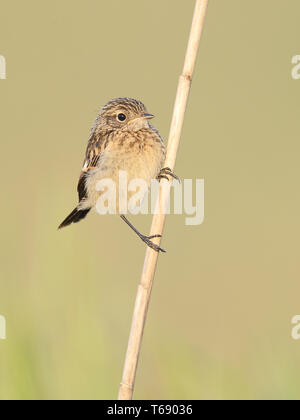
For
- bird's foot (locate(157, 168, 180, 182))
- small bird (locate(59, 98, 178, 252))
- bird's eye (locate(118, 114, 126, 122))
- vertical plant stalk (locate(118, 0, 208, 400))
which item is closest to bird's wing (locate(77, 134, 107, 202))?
small bird (locate(59, 98, 178, 252))

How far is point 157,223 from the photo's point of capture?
313 cm

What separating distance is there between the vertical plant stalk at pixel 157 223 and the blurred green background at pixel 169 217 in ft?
0.94

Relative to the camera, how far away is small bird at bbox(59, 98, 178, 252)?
3.72 metres

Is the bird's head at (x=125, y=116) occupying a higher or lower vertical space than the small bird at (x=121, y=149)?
higher

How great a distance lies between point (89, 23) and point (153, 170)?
592cm

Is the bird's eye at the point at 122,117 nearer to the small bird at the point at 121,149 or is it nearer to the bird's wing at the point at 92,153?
the small bird at the point at 121,149

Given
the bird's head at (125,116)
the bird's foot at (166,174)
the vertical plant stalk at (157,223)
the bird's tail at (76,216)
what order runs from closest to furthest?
the vertical plant stalk at (157,223) < the bird's foot at (166,174) < the bird's head at (125,116) < the bird's tail at (76,216)

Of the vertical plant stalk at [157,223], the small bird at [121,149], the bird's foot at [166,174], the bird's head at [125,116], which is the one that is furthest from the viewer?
the bird's head at [125,116]

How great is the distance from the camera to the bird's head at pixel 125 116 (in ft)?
12.9

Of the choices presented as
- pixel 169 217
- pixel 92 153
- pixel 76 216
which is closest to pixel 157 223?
pixel 92 153

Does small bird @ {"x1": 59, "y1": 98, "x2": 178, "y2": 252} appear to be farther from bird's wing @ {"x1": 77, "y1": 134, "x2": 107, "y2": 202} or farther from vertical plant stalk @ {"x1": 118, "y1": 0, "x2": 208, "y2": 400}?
vertical plant stalk @ {"x1": 118, "y1": 0, "x2": 208, "y2": 400}

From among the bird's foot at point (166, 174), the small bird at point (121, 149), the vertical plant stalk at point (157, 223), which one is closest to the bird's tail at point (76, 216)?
the small bird at point (121, 149)

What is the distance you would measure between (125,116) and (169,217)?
8.81 ft
